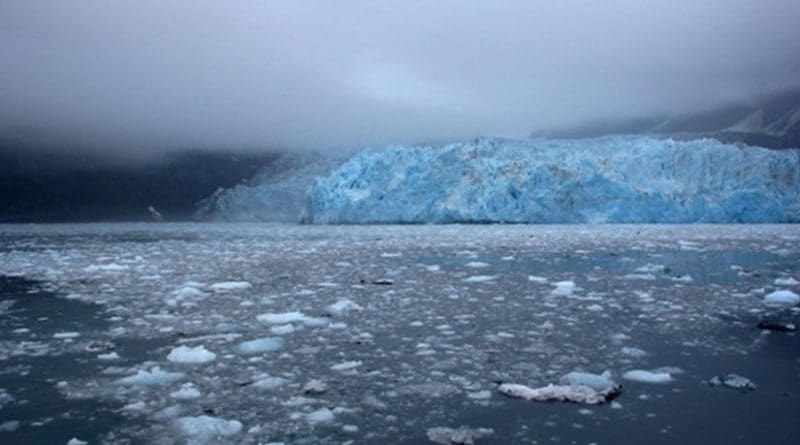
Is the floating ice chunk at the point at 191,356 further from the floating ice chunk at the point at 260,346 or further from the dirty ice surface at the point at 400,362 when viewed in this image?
the floating ice chunk at the point at 260,346

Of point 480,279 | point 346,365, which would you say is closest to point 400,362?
point 346,365

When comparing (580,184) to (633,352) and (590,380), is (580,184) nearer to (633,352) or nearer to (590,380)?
(633,352)

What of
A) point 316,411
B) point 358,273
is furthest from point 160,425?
point 358,273

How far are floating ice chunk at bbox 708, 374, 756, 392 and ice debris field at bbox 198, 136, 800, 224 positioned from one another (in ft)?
112

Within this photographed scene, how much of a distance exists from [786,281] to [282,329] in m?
7.11

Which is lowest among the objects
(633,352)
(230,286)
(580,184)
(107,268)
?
(107,268)

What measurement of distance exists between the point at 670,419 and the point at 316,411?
1.79 metres

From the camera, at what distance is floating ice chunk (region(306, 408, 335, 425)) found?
9.45ft

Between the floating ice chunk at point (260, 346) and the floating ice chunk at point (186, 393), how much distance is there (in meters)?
0.90

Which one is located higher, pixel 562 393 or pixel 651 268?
pixel 562 393

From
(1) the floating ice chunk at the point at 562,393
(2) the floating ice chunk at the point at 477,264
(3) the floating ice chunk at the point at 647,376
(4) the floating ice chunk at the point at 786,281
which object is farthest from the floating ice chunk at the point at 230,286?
(4) the floating ice chunk at the point at 786,281

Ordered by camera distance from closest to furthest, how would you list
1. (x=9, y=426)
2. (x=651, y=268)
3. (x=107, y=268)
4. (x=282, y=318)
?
(x=9, y=426) → (x=282, y=318) → (x=651, y=268) → (x=107, y=268)

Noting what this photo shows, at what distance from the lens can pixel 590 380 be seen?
3480 mm

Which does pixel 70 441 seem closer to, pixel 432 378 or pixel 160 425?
pixel 160 425
